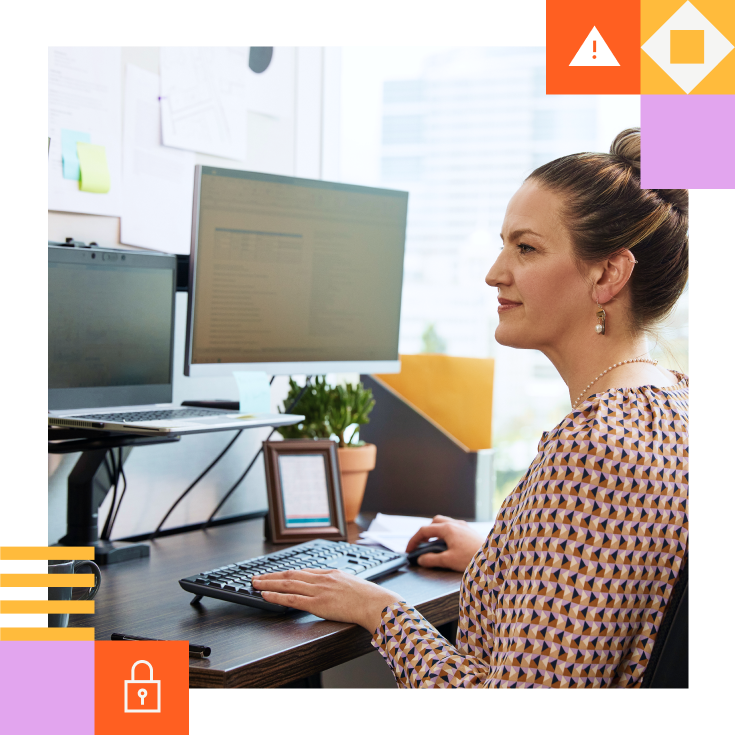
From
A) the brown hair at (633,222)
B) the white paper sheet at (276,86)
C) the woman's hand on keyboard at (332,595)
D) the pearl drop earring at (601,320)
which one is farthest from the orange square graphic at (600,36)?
the white paper sheet at (276,86)

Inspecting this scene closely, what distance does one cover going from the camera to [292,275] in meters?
1.49

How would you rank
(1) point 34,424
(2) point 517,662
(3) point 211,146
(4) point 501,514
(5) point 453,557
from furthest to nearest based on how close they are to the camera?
(3) point 211,146
(5) point 453,557
(4) point 501,514
(2) point 517,662
(1) point 34,424

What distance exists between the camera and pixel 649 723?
0.78m

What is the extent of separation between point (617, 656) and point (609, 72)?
0.64 meters

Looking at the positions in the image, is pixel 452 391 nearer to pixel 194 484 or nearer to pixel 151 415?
pixel 194 484

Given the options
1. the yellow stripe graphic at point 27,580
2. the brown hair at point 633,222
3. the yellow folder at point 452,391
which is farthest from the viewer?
the yellow folder at point 452,391

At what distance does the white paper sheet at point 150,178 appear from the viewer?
143 cm

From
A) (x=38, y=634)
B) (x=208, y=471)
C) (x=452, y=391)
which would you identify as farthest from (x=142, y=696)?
(x=452, y=391)

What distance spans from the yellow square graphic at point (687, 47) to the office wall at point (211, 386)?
0.99m

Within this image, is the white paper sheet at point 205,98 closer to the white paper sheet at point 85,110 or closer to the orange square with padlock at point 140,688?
the white paper sheet at point 85,110

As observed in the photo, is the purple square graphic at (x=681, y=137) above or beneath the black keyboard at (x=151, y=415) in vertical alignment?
above

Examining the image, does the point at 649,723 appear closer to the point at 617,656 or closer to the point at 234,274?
the point at 617,656

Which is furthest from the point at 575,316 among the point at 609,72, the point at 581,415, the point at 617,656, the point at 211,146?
the point at 211,146

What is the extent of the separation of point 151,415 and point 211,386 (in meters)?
0.36
